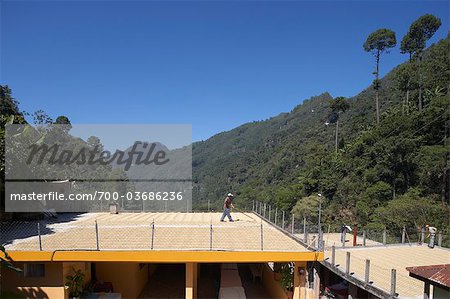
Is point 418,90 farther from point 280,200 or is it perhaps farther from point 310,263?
point 310,263

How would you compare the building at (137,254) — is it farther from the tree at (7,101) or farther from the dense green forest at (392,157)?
the tree at (7,101)

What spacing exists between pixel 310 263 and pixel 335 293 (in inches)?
101

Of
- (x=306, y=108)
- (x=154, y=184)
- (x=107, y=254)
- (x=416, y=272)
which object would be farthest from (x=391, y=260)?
(x=306, y=108)

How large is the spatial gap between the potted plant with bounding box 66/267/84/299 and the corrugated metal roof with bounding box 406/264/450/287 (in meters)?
8.25

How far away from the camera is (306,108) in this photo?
116062mm

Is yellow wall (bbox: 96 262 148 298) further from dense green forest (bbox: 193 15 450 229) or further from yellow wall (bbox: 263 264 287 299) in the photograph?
dense green forest (bbox: 193 15 450 229)

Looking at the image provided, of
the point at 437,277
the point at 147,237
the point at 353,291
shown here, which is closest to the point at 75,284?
the point at 147,237

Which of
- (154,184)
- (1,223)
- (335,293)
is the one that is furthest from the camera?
(154,184)

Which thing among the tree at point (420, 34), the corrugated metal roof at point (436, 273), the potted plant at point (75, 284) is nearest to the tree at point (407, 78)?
the tree at point (420, 34)

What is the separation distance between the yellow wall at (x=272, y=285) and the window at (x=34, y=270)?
6.84 m

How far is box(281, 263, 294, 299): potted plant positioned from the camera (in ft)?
31.1

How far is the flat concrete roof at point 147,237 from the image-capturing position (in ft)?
30.0

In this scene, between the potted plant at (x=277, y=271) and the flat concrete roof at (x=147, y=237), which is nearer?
the flat concrete roof at (x=147, y=237)

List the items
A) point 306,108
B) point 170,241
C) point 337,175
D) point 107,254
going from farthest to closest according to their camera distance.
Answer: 1. point 306,108
2. point 337,175
3. point 170,241
4. point 107,254
